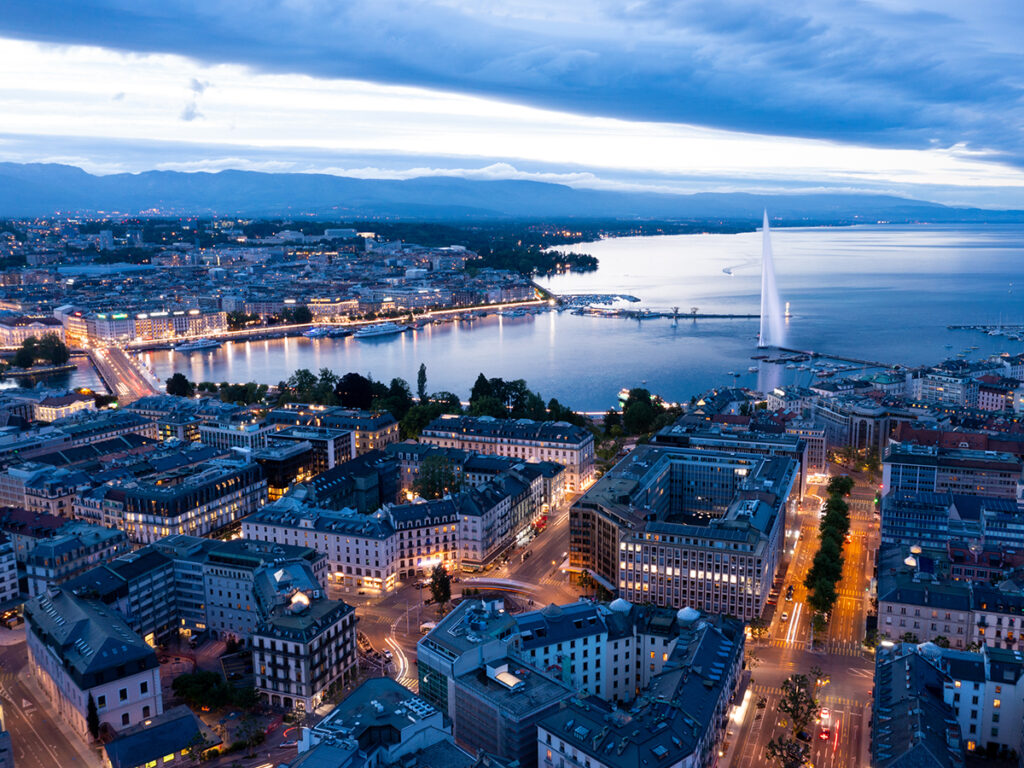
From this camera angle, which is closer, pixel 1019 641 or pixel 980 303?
pixel 1019 641

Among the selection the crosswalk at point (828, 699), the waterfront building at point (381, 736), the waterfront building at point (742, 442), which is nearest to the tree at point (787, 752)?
the crosswalk at point (828, 699)

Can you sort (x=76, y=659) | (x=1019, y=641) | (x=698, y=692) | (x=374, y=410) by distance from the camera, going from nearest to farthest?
(x=698, y=692)
(x=76, y=659)
(x=1019, y=641)
(x=374, y=410)

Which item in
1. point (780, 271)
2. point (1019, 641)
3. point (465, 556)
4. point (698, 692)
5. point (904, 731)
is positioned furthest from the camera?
point (780, 271)

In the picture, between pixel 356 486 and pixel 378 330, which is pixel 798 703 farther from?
pixel 378 330

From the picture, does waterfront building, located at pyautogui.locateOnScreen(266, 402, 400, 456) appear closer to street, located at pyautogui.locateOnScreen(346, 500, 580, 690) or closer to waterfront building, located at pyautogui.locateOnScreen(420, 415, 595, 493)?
waterfront building, located at pyautogui.locateOnScreen(420, 415, 595, 493)

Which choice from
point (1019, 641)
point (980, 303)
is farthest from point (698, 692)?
point (980, 303)

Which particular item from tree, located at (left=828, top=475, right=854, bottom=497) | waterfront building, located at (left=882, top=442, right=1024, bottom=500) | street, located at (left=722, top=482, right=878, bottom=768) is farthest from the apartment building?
waterfront building, located at (left=882, top=442, right=1024, bottom=500)

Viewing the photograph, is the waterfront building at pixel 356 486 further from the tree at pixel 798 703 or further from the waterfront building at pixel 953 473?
the waterfront building at pixel 953 473

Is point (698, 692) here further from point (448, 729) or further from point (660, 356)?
point (660, 356)
